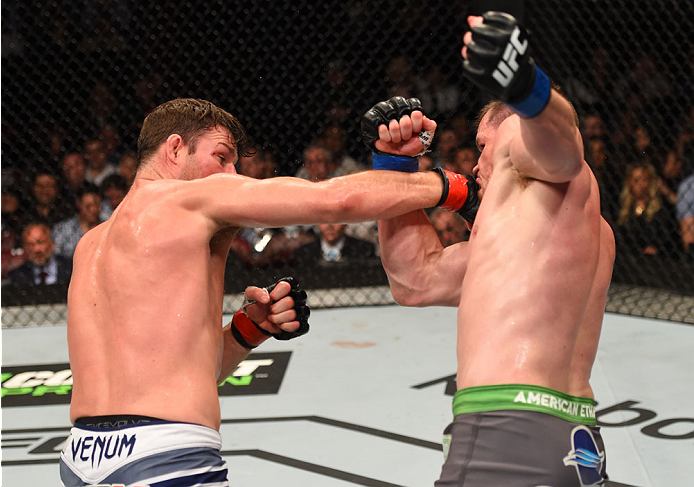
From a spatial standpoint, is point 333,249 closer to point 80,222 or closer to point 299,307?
point 80,222

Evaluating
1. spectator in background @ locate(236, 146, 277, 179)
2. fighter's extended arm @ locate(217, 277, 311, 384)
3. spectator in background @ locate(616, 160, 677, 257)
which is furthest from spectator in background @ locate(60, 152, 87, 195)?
fighter's extended arm @ locate(217, 277, 311, 384)

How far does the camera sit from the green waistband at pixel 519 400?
1.39 m

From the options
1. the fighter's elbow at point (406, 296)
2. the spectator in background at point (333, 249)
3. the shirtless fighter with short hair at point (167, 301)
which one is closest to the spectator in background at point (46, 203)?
the spectator in background at point (333, 249)

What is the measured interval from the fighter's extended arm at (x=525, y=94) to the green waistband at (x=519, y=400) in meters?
0.39

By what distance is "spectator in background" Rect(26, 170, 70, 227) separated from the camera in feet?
16.7

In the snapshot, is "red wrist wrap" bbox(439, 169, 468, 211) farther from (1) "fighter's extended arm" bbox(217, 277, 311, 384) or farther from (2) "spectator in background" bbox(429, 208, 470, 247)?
(2) "spectator in background" bbox(429, 208, 470, 247)

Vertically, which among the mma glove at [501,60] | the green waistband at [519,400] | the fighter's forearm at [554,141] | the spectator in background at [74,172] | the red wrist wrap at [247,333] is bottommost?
the green waistband at [519,400]

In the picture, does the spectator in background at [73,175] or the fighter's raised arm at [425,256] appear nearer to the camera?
the fighter's raised arm at [425,256]

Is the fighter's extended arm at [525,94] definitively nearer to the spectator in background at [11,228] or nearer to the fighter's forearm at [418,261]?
the fighter's forearm at [418,261]

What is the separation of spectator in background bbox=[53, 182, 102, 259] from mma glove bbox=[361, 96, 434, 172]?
3521 mm

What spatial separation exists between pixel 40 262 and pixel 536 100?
14.3ft

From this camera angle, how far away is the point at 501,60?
123cm

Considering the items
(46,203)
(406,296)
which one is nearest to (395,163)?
(406,296)

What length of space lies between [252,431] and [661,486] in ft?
4.69
